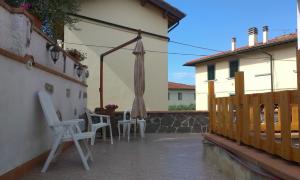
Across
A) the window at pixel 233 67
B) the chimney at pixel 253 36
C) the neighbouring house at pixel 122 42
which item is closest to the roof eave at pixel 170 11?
the neighbouring house at pixel 122 42

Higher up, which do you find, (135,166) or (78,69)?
(78,69)

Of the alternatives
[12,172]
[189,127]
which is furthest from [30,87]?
[189,127]

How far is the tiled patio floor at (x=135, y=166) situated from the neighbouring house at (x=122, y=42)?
7.96 m

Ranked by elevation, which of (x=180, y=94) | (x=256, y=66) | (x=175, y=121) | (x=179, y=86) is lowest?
(x=175, y=121)

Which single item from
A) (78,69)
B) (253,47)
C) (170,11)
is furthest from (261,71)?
(78,69)

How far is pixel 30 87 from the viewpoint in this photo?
5.52m

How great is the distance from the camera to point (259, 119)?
4.59m

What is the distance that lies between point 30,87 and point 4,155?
1.38 m

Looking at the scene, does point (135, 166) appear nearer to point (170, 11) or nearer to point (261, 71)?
point (170, 11)

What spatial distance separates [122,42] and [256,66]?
12.2 meters

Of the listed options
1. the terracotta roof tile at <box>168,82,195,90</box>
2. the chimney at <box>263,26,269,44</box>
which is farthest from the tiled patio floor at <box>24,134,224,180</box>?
the terracotta roof tile at <box>168,82,195,90</box>

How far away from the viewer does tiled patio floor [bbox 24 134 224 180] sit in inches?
207

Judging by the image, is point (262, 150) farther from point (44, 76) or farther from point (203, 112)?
point (203, 112)

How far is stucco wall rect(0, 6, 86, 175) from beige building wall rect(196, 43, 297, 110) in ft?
61.2
